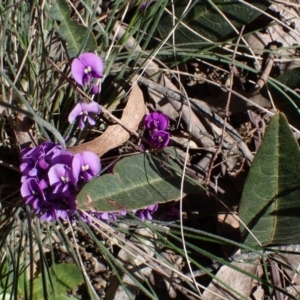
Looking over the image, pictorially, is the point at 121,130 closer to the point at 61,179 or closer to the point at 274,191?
the point at 61,179

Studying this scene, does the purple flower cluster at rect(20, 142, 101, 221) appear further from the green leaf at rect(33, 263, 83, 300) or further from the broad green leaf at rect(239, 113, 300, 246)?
the broad green leaf at rect(239, 113, 300, 246)

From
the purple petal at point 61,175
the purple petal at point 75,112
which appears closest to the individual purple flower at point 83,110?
the purple petal at point 75,112

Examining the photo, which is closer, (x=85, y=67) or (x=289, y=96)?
(x=85, y=67)

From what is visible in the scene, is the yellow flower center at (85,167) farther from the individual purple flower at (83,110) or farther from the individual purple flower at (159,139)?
the individual purple flower at (159,139)

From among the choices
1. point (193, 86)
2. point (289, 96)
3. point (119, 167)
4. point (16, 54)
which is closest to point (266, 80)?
point (289, 96)

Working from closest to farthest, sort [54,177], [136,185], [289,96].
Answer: [54,177] → [136,185] → [289,96]

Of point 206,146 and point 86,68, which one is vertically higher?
point 86,68

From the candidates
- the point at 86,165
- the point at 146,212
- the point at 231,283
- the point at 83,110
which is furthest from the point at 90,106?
the point at 231,283
